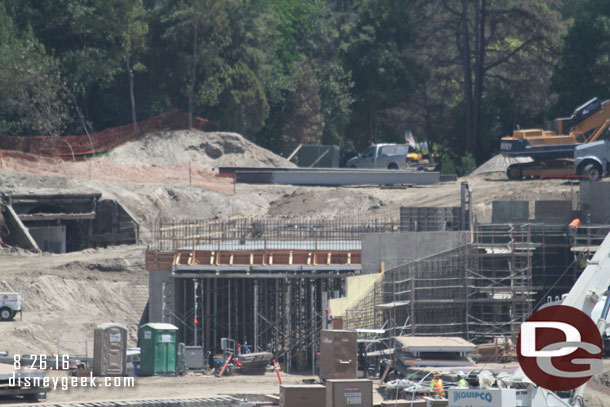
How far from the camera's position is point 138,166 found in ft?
179

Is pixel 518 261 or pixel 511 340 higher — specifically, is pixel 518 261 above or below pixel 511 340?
above

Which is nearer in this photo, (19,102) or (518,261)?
(518,261)

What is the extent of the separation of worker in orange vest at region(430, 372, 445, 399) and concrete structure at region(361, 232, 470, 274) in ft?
28.2

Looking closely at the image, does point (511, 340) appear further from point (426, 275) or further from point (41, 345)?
point (41, 345)

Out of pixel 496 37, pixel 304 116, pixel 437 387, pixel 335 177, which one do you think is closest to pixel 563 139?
pixel 335 177

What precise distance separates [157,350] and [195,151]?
29.5 meters

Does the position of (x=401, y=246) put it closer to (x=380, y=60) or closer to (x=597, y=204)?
(x=597, y=204)

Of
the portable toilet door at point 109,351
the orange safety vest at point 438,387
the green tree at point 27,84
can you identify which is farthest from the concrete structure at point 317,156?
the orange safety vest at point 438,387

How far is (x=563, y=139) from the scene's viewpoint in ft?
152

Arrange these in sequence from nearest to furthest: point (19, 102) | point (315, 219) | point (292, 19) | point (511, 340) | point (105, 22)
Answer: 1. point (511, 340)
2. point (315, 219)
3. point (19, 102)
4. point (105, 22)
5. point (292, 19)

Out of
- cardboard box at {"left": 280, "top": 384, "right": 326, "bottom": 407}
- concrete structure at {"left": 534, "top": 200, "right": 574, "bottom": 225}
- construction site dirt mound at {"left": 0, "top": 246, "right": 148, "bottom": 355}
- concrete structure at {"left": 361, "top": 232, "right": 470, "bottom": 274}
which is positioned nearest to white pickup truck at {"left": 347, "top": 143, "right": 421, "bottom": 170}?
construction site dirt mound at {"left": 0, "top": 246, "right": 148, "bottom": 355}

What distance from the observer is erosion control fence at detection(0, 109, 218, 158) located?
5453 centimetres

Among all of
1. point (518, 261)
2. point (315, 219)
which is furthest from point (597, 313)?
point (315, 219)

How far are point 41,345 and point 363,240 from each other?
10.4m
